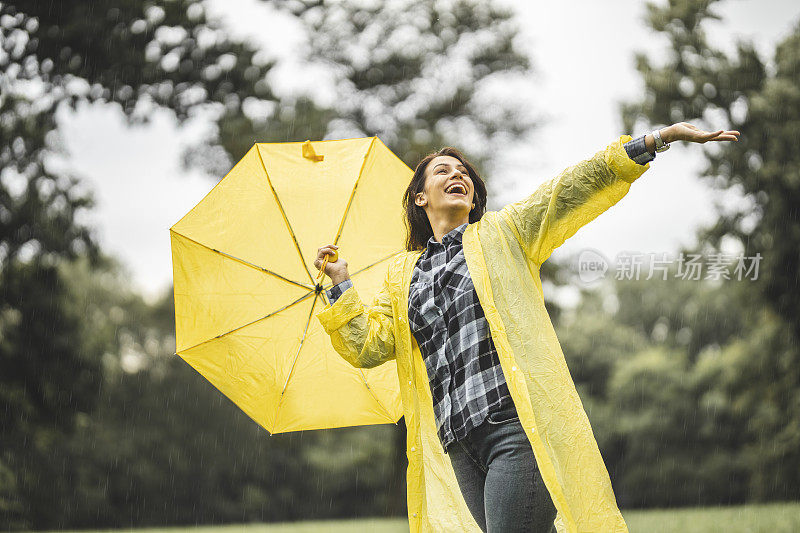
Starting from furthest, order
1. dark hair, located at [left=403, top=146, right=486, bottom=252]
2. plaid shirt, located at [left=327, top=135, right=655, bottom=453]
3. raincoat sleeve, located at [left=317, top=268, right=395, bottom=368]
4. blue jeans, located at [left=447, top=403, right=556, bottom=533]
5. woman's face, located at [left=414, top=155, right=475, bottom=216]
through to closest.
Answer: dark hair, located at [left=403, top=146, right=486, bottom=252], woman's face, located at [left=414, top=155, right=475, bottom=216], raincoat sleeve, located at [left=317, top=268, right=395, bottom=368], plaid shirt, located at [left=327, top=135, right=655, bottom=453], blue jeans, located at [left=447, top=403, right=556, bottom=533]

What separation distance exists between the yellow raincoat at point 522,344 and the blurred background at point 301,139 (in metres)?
4.81

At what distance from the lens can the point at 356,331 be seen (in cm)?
320

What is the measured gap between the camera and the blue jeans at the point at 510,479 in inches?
103

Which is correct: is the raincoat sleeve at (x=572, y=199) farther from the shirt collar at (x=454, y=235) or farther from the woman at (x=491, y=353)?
the shirt collar at (x=454, y=235)

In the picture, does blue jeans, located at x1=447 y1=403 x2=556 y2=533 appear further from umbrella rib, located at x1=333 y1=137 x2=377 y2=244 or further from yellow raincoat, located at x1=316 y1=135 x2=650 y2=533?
umbrella rib, located at x1=333 y1=137 x2=377 y2=244

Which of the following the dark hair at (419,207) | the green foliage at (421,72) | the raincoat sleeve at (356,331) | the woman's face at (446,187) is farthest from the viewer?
the green foliage at (421,72)

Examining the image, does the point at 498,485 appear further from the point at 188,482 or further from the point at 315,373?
the point at 188,482

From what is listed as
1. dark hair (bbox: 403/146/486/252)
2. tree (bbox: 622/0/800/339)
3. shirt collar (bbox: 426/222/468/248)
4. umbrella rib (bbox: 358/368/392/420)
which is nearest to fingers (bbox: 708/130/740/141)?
shirt collar (bbox: 426/222/468/248)

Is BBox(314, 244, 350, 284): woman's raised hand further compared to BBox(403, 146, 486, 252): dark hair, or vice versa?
BBox(403, 146, 486, 252): dark hair

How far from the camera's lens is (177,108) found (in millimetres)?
12906

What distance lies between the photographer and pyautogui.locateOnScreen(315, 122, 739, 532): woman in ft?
8.64

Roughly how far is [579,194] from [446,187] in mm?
694

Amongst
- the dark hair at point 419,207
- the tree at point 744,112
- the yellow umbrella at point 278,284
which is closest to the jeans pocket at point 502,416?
the dark hair at point 419,207

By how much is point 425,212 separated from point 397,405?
1.07 metres
